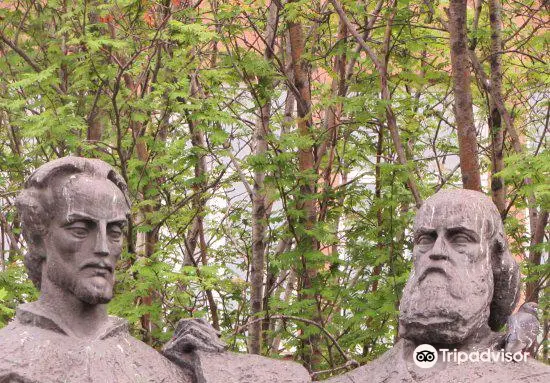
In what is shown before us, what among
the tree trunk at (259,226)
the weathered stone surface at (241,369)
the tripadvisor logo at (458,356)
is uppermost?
the tree trunk at (259,226)

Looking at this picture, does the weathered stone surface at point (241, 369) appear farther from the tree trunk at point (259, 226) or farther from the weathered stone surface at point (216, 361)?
the tree trunk at point (259, 226)

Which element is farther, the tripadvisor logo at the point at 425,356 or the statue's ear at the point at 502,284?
the statue's ear at the point at 502,284

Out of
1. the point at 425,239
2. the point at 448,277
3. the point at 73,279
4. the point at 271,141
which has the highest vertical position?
the point at 271,141

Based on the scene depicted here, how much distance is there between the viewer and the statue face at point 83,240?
10203mm

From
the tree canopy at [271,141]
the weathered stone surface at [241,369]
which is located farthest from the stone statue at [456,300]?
the tree canopy at [271,141]

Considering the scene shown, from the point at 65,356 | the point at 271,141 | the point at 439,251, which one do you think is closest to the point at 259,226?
the point at 271,141

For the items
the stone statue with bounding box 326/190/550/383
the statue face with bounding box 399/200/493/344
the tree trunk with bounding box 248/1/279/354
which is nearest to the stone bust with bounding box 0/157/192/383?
the stone statue with bounding box 326/190/550/383

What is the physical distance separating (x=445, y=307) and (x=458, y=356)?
0.31m

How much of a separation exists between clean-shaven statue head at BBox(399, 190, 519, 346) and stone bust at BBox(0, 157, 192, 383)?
1.62 m

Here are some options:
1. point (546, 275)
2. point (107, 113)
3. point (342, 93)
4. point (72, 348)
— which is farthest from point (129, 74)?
point (72, 348)

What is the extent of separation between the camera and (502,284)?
1056 centimetres

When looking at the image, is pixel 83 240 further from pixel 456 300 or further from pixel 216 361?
pixel 456 300

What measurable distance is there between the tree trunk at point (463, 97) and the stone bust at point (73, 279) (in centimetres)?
405

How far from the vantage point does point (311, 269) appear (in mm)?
16047
